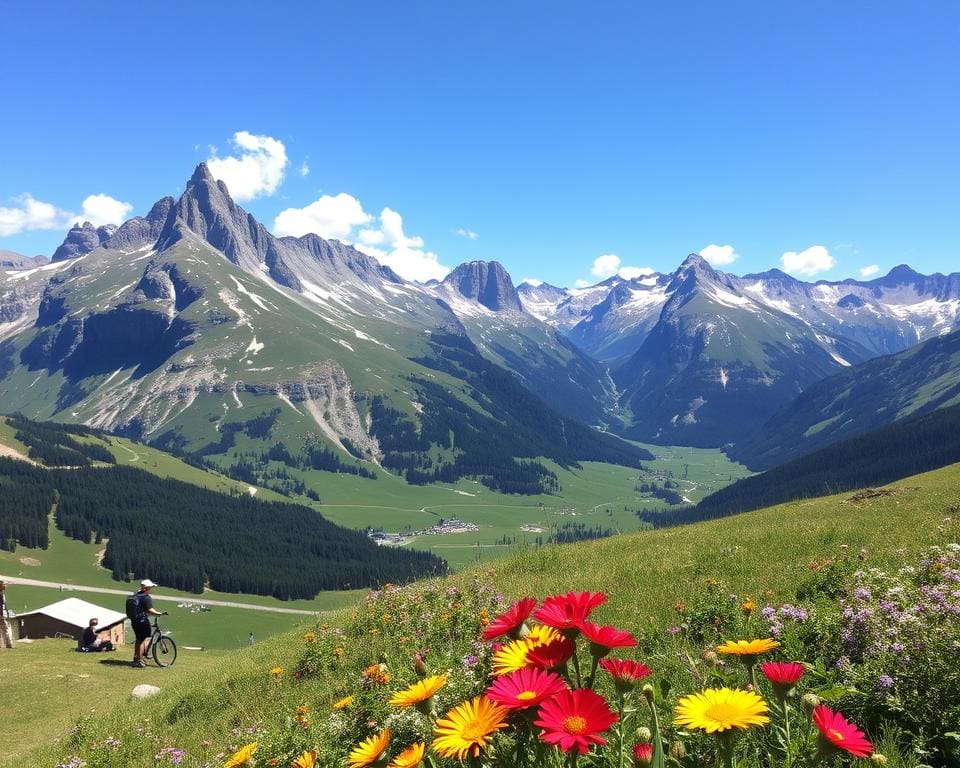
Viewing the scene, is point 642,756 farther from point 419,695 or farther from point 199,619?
point 199,619

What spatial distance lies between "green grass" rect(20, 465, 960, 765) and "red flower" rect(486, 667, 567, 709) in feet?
23.7

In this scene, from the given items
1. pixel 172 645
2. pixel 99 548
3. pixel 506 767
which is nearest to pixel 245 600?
pixel 99 548

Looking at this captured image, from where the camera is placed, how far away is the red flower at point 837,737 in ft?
8.46

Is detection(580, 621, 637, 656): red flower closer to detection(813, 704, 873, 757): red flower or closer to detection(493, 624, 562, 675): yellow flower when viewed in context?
detection(493, 624, 562, 675): yellow flower

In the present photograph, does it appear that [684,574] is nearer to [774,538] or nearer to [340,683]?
[774,538]

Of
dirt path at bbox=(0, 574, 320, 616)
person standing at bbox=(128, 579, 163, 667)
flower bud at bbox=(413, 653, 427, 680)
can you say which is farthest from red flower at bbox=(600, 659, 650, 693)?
dirt path at bbox=(0, 574, 320, 616)

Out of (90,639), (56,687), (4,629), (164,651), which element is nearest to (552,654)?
(56,687)

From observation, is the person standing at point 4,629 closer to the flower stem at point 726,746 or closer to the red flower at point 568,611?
the red flower at point 568,611

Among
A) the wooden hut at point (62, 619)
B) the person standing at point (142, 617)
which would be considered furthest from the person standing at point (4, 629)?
the wooden hut at point (62, 619)

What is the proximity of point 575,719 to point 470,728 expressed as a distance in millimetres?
606

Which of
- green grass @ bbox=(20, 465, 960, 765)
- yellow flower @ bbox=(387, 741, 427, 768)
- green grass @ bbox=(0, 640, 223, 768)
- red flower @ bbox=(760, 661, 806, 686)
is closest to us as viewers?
yellow flower @ bbox=(387, 741, 427, 768)

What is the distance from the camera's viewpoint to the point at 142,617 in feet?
75.9

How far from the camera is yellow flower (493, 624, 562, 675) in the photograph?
10.6ft

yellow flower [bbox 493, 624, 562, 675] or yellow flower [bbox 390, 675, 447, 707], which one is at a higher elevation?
yellow flower [bbox 493, 624, 562, 675]
